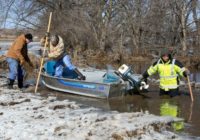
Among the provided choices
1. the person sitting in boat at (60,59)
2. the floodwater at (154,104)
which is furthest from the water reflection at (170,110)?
the person sitting in boat at (60,59)

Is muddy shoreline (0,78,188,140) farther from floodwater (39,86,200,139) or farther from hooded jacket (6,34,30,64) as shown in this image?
hooded jacket (6,34,30,64)

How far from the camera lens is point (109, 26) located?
118ft

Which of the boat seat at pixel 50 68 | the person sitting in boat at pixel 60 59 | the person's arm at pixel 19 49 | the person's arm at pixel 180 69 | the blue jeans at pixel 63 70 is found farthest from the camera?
the boat seat at pixel 50 68

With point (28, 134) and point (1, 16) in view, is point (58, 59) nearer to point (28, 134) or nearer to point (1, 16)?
point (28, 134)

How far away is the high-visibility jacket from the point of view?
1412cm

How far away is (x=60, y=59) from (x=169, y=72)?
3.61 metres

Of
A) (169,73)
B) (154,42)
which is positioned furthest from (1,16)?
(169,73)

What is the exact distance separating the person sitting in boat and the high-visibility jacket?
8.49 feet

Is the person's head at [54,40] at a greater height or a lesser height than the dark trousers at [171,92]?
greater

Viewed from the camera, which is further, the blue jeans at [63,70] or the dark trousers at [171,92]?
the blue jeans at [63,70]

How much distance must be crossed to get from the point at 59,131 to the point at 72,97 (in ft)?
19.1

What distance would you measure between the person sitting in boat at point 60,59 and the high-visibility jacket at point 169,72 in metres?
2.59

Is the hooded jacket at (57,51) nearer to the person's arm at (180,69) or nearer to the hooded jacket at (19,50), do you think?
the hooded jacket at (19,50)

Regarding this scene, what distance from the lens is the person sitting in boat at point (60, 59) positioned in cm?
Answer: 1506
